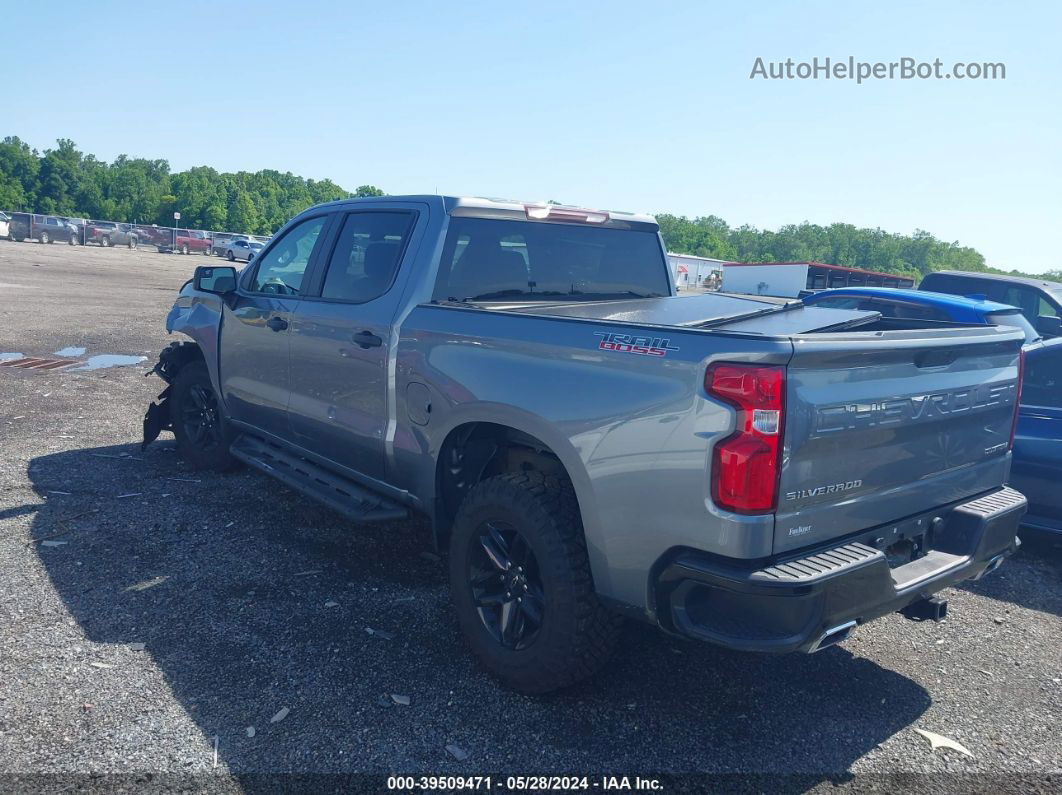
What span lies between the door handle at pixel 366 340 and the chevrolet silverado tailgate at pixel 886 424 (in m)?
2.22

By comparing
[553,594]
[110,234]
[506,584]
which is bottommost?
[506,584]

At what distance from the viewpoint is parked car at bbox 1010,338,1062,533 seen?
5.07 m

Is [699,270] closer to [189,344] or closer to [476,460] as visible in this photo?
[189,344]

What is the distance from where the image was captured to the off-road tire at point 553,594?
3127mm

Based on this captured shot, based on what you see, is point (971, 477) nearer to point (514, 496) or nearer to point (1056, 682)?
point (1056, 682)

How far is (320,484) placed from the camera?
4.68m

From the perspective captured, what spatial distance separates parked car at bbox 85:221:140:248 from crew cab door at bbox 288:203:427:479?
177 ft

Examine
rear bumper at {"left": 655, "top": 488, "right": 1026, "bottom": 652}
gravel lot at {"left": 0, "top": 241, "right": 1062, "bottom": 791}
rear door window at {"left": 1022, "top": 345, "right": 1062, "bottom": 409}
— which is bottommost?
gravel lot at {"left": 0, "top": 241, "right": 1062, "bottom": 791}

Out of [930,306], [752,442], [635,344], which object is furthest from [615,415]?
[930,306]

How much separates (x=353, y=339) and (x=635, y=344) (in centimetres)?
189

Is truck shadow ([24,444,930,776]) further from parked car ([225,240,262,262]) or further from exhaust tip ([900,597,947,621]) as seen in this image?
parked car ([225,240,262,262])

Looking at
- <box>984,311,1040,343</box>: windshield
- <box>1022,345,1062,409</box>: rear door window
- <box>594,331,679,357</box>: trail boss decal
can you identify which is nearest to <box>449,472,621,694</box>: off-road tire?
<box>594,331,679,357</box>: trail boss decal

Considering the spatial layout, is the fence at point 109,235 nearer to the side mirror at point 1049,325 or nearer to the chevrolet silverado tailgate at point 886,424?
the side mirror at point 1049,325

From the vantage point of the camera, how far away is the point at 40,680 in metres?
3.35
